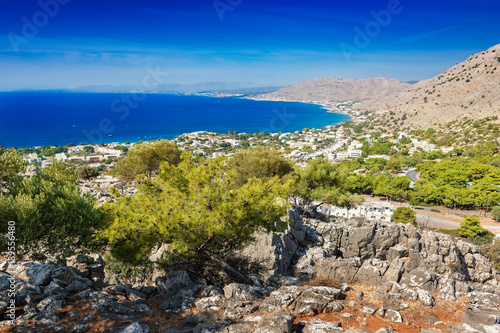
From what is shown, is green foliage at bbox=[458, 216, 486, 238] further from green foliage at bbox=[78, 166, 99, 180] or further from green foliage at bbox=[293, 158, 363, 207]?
green foliage at bbox=[78, 166, 99, 180]

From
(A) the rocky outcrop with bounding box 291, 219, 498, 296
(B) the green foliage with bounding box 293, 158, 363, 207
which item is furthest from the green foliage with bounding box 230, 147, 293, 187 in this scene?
(A) the rocky outcrop with bounding box 291, 219, 498, 296

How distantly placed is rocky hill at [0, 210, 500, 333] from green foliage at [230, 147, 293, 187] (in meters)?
9.67

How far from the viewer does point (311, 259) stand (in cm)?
1255

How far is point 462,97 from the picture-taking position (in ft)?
397

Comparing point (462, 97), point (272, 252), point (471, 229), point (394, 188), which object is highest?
point (462, 97)

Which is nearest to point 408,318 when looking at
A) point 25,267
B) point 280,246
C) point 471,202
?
point 280,246

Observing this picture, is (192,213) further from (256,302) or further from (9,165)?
(9,165)

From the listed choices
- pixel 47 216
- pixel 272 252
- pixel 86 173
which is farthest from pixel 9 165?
pixel 86 173

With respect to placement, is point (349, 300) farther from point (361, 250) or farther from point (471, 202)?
point (471, 202)

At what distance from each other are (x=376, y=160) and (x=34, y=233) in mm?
73145

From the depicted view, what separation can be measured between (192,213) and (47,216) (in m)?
3.87

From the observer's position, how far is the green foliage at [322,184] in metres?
20.8

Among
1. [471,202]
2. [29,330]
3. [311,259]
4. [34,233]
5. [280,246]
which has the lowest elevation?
[471,202]

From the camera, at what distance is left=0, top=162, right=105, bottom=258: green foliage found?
660cm
